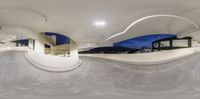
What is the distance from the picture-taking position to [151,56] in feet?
Answer: 2.21

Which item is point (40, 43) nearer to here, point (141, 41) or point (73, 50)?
point (73, 50)

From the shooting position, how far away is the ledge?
644 mm

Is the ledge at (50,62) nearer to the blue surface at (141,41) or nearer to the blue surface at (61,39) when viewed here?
the blue surface at (61,39)

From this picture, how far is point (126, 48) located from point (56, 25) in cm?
24

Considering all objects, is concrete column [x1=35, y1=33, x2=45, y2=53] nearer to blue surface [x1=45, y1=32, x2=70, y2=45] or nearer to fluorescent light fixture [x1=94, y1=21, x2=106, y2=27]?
A: blue surface [x1=45, y1=32, x2=70, y2=45]

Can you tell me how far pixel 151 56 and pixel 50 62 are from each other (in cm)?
33

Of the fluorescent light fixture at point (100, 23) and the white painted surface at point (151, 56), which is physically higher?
the fluorescent light fixture at point (100, 23)

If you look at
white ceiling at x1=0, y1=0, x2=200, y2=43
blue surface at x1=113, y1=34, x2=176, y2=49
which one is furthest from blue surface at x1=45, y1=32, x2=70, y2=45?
blue surface at x1=113, y1=34, x2=176, y2=49

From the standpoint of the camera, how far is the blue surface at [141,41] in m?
0.64

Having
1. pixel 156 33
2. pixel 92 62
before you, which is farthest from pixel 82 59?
pixel 156 33

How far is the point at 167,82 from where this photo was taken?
0.67 meters

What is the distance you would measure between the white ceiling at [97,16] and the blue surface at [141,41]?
1 centimetres

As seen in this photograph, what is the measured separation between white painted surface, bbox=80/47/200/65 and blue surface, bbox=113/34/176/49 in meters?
0.04

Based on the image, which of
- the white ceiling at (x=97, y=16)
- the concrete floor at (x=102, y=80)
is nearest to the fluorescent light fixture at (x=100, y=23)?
the white ceiling at (x=97, y=16)
